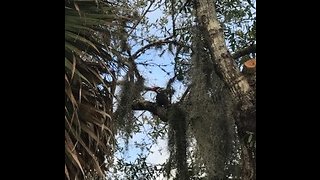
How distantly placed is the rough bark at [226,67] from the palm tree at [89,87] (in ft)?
0.89

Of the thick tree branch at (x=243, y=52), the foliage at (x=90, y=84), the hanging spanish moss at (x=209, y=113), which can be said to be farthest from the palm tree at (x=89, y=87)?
the thick tree branch at (x=243, y=52)

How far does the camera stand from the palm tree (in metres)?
1.10

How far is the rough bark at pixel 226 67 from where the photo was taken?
48.2 inches

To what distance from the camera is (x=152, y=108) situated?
131 centimetres

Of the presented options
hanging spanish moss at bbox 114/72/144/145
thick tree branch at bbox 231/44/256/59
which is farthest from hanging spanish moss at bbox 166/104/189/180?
thick tree branch at bbox 231/44/256/59

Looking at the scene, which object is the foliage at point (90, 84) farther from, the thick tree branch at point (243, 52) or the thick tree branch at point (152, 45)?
the thick tree branch at point (243, 52)

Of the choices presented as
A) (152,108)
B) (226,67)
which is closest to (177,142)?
(152,108)

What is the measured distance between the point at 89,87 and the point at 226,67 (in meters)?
0.42

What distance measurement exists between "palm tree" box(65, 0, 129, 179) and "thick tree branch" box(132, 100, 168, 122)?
8 centimetres
